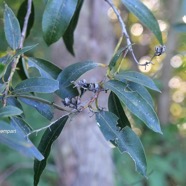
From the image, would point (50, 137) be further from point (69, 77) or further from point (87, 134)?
point (87, 134)

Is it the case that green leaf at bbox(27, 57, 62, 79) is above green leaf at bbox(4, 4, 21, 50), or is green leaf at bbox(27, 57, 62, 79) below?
below

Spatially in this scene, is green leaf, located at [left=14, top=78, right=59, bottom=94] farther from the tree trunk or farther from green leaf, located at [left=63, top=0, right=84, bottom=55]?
the tree trunk

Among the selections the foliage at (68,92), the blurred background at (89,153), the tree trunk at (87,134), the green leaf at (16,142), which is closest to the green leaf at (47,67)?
the foliage at (68,92)

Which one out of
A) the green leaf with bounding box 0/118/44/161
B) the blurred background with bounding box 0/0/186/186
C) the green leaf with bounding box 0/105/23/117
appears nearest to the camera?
the green leaf with bounding box 0/118/44/161

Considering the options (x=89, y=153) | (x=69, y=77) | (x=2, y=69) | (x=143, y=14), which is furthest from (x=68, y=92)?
(x=89, y=153)

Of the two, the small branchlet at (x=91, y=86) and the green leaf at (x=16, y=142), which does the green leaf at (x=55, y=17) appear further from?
the green leaf at (x=16, y=142)

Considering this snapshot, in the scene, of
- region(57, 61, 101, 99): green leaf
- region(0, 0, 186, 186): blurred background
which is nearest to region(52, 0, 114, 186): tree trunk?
region(0, 0, 186, 186): blurred background

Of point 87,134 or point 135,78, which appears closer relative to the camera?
point 135,78
